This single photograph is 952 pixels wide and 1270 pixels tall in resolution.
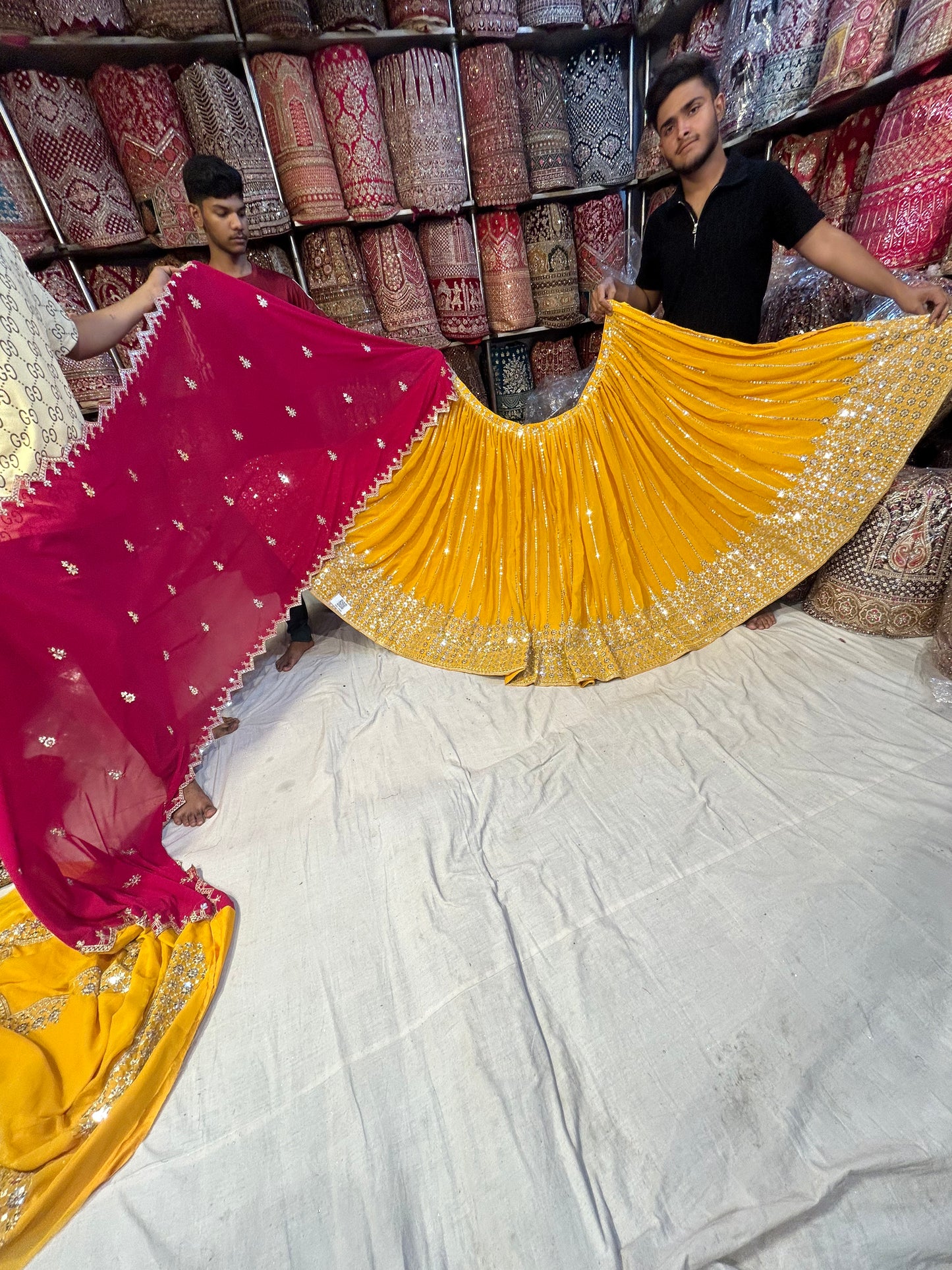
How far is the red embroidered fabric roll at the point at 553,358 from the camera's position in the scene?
2531mm

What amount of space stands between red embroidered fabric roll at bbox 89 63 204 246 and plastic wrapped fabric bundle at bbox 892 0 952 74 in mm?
2040

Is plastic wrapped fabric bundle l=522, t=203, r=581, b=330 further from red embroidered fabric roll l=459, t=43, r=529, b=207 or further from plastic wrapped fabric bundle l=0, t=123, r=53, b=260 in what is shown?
plastic wrapped fabric bundle l=0, t=123, r=53, b=260

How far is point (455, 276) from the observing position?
2170 millimetres

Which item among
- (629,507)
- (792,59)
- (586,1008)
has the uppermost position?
(792,59)

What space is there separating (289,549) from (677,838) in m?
1.12

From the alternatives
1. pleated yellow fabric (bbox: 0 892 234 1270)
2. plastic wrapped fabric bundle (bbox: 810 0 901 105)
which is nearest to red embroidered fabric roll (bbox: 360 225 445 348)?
plastic wrapped fabric bundle (bbox: 810 0 901 105)

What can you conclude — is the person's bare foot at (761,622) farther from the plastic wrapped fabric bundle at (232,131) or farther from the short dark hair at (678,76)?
the plastic wrapped fabric bundle at (232,131)

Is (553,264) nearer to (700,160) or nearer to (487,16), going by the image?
(487,16)

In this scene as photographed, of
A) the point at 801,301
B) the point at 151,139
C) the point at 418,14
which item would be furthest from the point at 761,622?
the point at 151,139

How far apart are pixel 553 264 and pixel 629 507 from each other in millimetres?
1486

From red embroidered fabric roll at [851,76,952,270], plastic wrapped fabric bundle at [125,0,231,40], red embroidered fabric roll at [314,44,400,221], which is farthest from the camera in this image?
red embroidered fabric roll at [314,44,400,221]

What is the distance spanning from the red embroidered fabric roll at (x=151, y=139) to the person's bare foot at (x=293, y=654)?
4.59 ft

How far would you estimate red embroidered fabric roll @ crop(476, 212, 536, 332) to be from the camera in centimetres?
219

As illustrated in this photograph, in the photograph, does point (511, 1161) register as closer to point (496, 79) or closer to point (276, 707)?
point (276, 707)
